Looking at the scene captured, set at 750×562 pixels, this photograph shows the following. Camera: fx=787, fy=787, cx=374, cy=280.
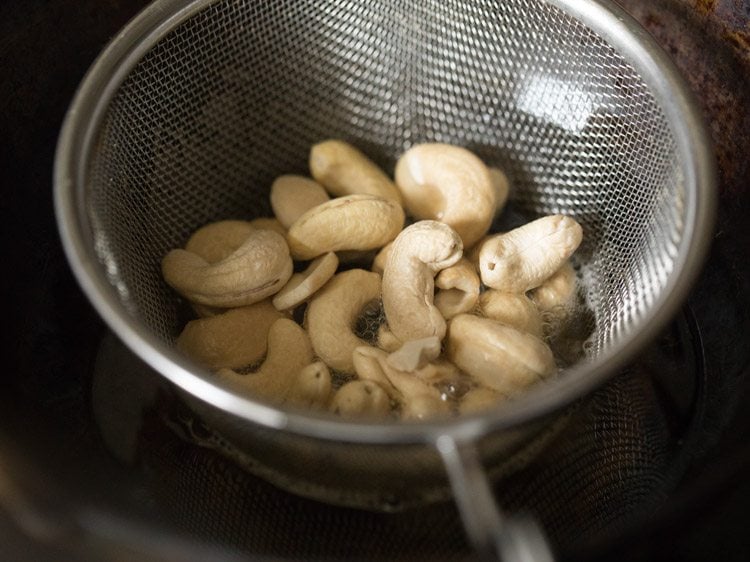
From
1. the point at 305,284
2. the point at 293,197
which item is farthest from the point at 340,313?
the point at 293,197

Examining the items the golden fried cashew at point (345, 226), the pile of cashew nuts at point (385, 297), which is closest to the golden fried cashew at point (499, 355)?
the pile of cashew nuts at point (385, 297)

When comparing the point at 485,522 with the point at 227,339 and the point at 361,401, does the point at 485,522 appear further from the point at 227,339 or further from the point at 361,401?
the point at 227,339

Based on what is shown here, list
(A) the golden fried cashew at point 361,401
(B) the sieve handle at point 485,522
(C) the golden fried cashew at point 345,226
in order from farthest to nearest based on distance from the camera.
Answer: (C) the golden fried cashew at point 345,226 < (A) the golden fried cashew at point 361,401 < (B) the sieve handle at point 485,522

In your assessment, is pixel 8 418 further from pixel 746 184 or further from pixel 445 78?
pixel 746 184

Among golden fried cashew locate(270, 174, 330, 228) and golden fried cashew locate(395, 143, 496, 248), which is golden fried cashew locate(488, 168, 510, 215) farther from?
golden fried cashew locate(270, 174, 330, 228)

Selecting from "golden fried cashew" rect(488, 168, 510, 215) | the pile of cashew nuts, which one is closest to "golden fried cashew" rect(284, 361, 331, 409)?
the pile of cashew nuts

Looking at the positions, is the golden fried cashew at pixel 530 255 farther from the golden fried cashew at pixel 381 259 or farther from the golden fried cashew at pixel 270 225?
the golden fried cashew at pixel 270 225
